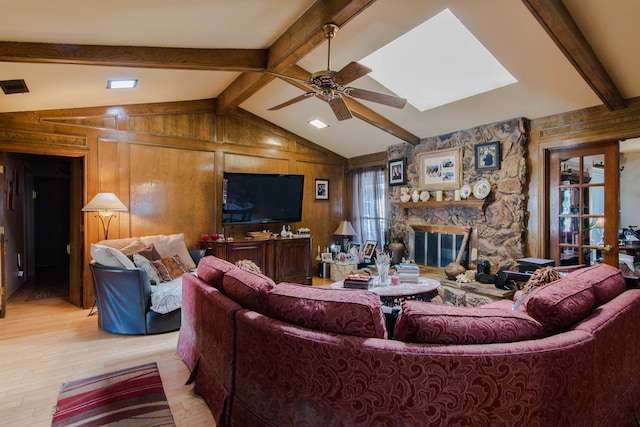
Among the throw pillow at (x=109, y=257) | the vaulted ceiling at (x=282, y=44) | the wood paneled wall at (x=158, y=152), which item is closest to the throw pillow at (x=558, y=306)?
the vaulted ceiling at (x=282, y=44)

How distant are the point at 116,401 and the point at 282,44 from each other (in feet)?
11.0

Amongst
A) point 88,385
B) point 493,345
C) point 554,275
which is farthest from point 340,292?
point 88,385

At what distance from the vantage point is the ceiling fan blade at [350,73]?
255 cm

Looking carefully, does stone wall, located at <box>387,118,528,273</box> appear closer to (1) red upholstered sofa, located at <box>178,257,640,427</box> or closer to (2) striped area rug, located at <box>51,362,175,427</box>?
(1) red upholstered sofa, located at <box>178,257,640,427</box>

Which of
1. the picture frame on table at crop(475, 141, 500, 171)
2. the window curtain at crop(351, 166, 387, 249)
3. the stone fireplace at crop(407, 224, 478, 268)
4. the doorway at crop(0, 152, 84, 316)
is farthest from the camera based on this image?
the window curtain at crop(351, 166, 387, 249)

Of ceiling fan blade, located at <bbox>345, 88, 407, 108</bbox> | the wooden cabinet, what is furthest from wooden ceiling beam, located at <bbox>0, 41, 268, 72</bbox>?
the wooden cabinet

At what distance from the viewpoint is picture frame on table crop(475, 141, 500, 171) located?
14.4ft

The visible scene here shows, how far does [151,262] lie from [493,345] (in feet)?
12.4

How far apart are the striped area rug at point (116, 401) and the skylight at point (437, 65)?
12.6 feet

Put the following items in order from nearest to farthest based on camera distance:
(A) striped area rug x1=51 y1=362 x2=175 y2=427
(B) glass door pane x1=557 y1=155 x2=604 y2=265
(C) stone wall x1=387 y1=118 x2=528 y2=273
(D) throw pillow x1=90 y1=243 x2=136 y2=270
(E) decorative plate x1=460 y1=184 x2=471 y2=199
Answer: (A) striped area rug x1=51 y1=362 x2=175 y2=427, (D) throw pillow x1=90 y1=243 x2=136 y2=270, (B) glass door pane x1=557 y1=155 x2=604 y2=265, (C) stone wall x1=387 y1=118 x2=528 y2=273, (E) decorative plate x1=460 y1=184 x2=471 y2=199

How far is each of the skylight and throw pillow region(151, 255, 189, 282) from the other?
3.40 meters

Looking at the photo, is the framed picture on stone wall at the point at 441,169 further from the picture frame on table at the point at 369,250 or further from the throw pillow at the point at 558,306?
the throw pillow at the point at 558,306

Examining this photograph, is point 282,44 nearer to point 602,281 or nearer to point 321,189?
point 602,281

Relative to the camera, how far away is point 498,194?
4.45 metres
